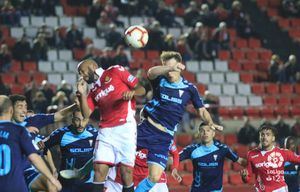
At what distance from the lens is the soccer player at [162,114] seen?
404 inches

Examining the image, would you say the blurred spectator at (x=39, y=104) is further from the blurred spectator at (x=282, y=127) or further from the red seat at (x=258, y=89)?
the red seat at (x=258, y=89)

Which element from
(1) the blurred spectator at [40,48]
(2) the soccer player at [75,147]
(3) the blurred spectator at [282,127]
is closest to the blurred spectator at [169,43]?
(1) the blurred spectator at [40,48]

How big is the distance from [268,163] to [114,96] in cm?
315

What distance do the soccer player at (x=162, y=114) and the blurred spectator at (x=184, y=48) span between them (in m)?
12.2

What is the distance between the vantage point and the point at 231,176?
1877 centimetres

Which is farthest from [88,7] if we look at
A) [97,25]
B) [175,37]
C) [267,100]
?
[267,100]

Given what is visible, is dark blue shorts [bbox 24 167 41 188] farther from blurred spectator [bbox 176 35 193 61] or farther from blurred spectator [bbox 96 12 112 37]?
blurred spectator [bbox 176 35 193 61]

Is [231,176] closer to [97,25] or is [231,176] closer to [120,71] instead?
[97,25]

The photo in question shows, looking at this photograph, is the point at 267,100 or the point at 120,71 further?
the point at 267,100

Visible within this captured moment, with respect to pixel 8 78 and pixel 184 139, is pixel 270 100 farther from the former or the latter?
pixel 8 78

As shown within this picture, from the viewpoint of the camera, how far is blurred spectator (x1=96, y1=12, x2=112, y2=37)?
2256 centimetres

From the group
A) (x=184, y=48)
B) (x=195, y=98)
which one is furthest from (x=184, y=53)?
(x=195, y=98)

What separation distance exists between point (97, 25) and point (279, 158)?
1217 cm

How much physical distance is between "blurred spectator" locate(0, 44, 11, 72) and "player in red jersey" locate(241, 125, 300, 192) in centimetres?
1002
